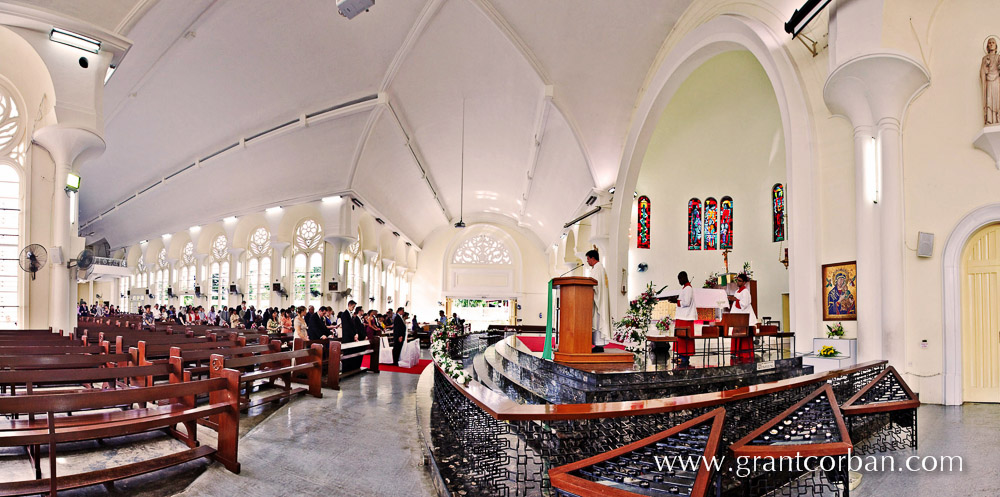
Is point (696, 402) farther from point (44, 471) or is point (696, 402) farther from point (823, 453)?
point (44, 471)

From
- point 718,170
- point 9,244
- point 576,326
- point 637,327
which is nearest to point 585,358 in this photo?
point 576,326

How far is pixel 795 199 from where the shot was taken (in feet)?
23.5

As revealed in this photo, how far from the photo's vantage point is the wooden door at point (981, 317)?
617 cm

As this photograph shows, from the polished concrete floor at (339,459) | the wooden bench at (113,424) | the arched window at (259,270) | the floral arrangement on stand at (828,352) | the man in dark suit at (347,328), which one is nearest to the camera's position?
the wooden bench at (113,424)

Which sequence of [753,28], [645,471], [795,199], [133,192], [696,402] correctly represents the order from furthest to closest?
[133,192] → [753,28] → [795,199] → [696,402] → [645,471]

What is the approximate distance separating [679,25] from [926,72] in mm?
5082

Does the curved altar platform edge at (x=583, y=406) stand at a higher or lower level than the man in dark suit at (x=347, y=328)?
higher

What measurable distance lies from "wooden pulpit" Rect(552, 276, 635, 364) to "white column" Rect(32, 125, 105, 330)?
303 inches

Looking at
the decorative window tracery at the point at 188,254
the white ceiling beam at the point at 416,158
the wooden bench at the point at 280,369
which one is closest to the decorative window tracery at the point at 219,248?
the decorative window tracery at the point at 188,254

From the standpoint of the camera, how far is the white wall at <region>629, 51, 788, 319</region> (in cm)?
1492

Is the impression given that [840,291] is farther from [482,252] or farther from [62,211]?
[482,252]

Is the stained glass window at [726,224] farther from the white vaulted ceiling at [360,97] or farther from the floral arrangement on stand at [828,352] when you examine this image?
the floral arrangement on stand at [828,352]

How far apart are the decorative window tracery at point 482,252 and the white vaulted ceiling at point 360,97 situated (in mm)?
10536

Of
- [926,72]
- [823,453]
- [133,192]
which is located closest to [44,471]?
[823,453]
